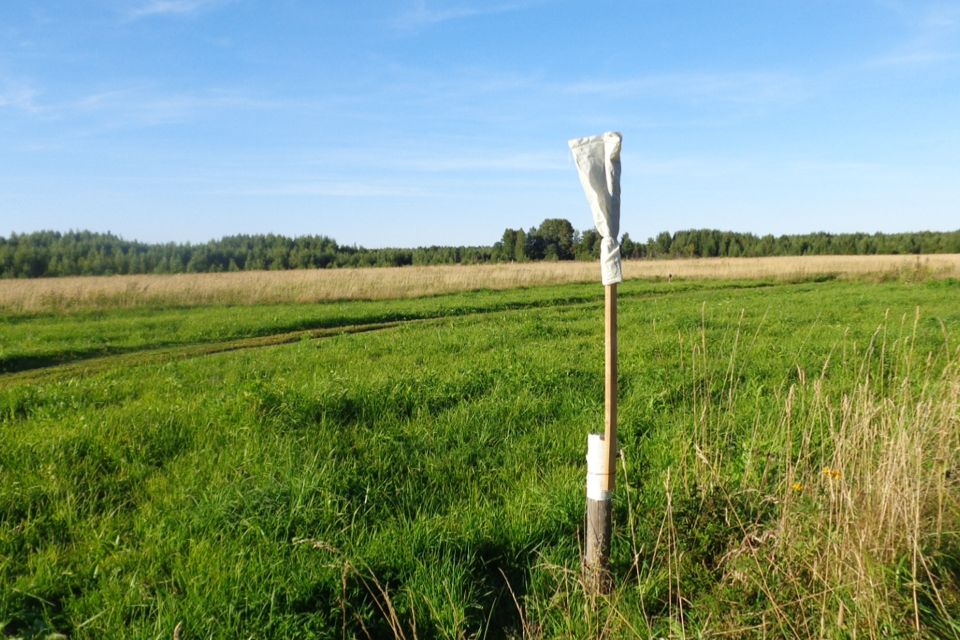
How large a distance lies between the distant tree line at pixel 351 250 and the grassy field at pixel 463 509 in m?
32.0

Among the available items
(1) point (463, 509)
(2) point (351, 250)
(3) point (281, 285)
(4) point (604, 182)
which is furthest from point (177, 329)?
(2) point (351, 250)

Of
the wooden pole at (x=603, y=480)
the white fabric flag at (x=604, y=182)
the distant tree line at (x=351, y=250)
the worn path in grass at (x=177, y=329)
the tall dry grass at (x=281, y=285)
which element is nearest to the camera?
the white fabric flag at (x=604, y=182)

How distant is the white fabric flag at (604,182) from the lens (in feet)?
9.81

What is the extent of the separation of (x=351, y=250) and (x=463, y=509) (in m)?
81.7

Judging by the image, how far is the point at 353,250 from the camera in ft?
275

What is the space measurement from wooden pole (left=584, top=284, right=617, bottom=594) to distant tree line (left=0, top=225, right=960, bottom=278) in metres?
34.4

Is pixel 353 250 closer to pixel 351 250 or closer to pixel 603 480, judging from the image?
pixel 351 250

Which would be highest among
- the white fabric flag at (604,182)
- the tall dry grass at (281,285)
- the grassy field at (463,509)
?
the white fabric flag at (604,182)

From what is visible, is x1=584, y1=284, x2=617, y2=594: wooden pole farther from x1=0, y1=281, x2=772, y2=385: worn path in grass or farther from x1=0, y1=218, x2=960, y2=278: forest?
x1=0, y1=218, x2=960, y2=278: forest

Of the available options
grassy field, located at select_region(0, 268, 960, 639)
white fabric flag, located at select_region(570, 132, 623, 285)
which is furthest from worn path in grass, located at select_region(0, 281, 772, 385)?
white fabric flag, located at select_region(570, 132, 623, 285)

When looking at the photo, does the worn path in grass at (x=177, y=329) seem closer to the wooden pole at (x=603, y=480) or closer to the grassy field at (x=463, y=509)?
the grassy field at (x=463, y=509)

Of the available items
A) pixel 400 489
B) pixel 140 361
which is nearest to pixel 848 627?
pixel 400 489

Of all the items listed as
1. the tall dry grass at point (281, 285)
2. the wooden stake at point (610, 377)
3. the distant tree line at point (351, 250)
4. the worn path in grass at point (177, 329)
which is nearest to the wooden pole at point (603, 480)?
the wooden stake at point (610, 377)

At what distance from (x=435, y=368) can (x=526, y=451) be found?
3.14 m
